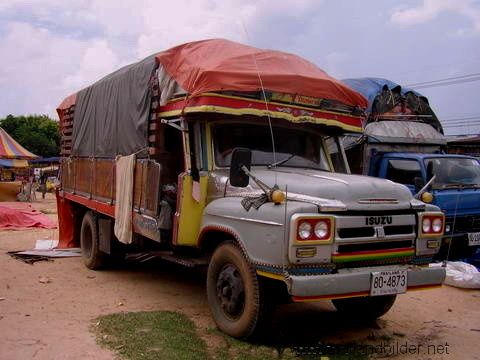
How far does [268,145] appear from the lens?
584cm

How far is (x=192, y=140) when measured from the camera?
560 centimetres

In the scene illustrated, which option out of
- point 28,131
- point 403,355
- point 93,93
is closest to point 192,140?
point 403,355

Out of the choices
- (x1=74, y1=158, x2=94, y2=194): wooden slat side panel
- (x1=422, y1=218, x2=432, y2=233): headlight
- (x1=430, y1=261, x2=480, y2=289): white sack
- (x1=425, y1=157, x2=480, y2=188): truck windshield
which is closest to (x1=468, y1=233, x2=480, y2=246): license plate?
(x1=430, y1=261, x2=480, y2=289): white sack

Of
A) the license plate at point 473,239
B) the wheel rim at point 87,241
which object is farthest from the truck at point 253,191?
the license plate at point 473,239

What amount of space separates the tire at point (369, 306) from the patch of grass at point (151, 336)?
1738 mm

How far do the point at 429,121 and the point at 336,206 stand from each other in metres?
9.24

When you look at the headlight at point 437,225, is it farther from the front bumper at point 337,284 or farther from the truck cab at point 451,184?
the truck cab at point 451,184

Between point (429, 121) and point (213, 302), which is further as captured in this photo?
point (429, 121)

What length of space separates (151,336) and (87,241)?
4.26 meters

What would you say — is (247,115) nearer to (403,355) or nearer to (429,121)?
(403,355)

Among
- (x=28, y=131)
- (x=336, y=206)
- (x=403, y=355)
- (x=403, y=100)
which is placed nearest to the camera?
(x=336, y=206)

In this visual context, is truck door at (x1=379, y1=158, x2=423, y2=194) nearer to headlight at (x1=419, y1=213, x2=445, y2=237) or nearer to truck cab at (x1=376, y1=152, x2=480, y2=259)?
truck cab at (x1=376, y1=152, x2=480, y2=259)

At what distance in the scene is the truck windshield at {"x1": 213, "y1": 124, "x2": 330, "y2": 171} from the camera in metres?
5.66

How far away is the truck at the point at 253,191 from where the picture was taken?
4.27 metres
